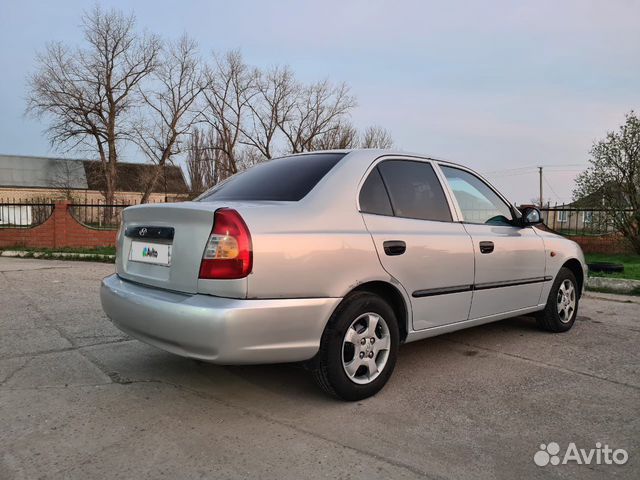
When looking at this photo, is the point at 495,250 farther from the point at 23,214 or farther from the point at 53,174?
the point at 53,174

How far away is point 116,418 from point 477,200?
328 centimetres

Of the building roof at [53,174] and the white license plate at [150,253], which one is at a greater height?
the building roof at [53,174]

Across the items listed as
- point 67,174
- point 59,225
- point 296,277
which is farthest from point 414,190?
point 67,174

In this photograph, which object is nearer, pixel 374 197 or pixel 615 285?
pixel 374 197

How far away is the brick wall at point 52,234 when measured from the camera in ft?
51.6

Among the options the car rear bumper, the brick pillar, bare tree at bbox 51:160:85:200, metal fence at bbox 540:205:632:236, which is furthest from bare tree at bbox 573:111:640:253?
bare tree at bbox 51:160:85:200

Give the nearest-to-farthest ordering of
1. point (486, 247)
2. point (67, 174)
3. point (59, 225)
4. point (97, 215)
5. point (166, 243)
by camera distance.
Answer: point (166, 243)
point (486, 247)
point (59, 225)
point (97, 215)
point (67, 174)

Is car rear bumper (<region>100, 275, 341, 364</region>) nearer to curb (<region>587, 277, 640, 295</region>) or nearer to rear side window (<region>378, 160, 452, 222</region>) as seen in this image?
rear side window (<region>378, 160, 452, 222</region>)

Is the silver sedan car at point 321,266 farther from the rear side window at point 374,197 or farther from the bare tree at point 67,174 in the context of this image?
the bare tree at point 67,174

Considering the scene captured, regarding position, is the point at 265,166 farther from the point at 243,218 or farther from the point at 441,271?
the point at 441,271

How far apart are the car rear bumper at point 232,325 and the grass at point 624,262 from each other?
24.5 feet

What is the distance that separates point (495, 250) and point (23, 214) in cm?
1664

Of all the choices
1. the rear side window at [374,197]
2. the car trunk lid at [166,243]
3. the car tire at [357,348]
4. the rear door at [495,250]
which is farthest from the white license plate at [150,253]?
the rear door at [495,250]

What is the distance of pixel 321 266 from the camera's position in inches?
115
